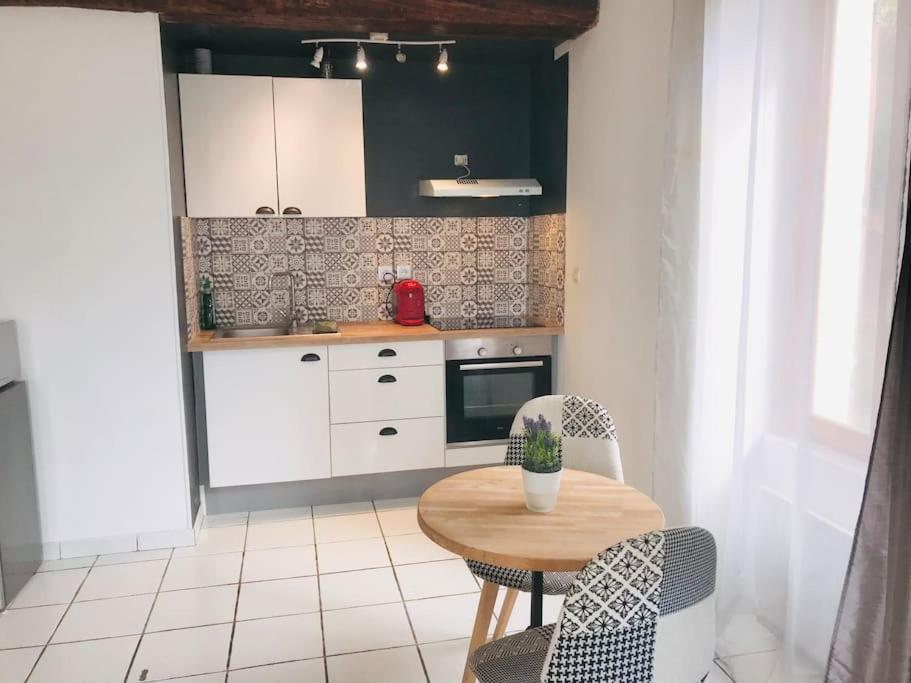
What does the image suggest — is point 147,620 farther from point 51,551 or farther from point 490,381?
point 490,381

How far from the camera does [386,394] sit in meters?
3.80

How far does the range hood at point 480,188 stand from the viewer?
393 cm

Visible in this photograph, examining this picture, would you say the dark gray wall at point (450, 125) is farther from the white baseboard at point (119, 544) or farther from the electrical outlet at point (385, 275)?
the white baseboard at point (119, 544)

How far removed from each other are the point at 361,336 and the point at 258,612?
143 cm

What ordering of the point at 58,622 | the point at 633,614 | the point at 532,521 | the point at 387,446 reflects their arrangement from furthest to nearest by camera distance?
the point at 387,446
the point at 58,622
the point at 532,521
the point at 633,614

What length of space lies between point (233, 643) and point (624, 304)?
Result: 205 cm

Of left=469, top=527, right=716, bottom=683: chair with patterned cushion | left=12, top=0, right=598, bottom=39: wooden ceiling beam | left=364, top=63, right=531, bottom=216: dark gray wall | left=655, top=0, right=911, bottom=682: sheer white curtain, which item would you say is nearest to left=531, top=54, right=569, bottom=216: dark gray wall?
left=364, top=63, right=531, bottom=216: dark gray wall

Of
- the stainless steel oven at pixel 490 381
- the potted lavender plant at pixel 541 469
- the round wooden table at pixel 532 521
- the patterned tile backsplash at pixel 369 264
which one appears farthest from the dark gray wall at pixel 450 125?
the potted lavender plant at pixel 541 469

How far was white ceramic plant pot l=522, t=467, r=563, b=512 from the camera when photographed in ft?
5.94

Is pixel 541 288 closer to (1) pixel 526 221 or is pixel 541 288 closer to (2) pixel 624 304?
(1) pixel 526 221

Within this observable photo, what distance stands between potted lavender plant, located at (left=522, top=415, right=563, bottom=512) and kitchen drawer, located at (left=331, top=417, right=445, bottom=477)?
2.06 meters

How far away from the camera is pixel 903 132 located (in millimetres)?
1618

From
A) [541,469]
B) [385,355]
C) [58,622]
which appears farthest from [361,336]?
[541,469]

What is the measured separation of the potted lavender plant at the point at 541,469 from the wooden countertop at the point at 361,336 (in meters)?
1.98
